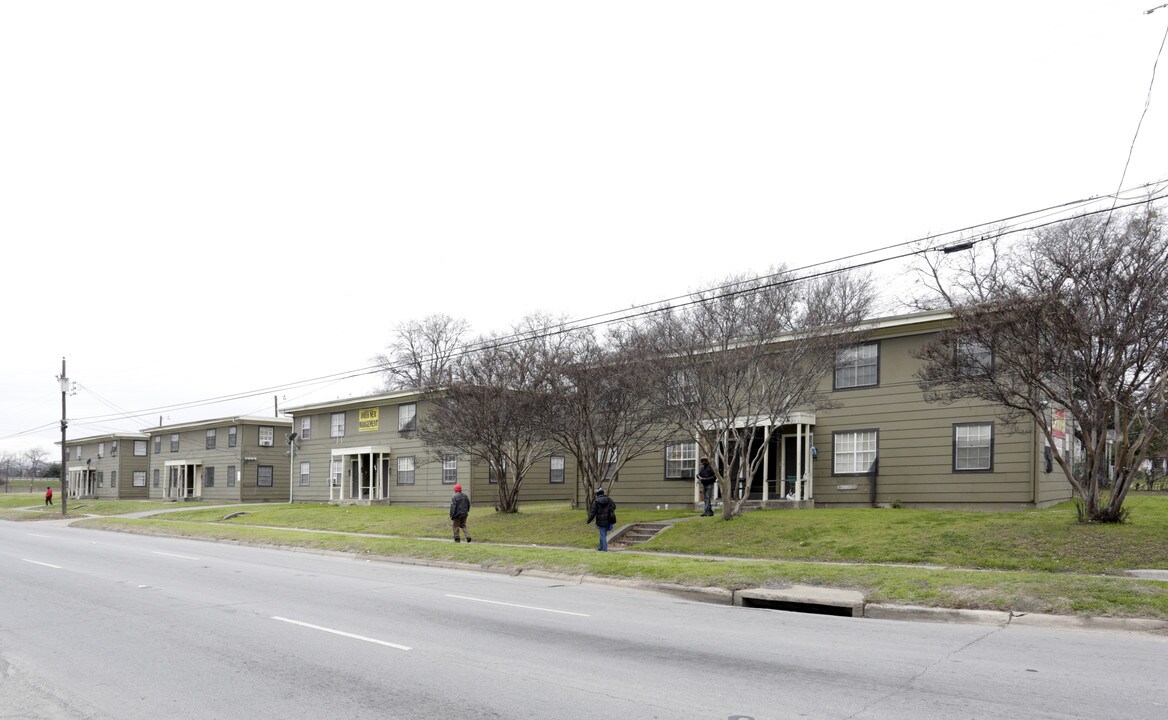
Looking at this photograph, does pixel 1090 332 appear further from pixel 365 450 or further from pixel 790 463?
pixel 365 450

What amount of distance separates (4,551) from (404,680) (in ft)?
66.6

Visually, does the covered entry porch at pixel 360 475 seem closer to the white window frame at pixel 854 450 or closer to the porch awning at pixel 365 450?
the porch awning at pixel 365 450

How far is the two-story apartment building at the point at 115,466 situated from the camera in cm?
6775

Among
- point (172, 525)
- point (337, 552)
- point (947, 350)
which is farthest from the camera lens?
point (172, 525)

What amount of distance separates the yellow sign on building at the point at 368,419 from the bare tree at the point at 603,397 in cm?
2004

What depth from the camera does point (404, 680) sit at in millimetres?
7777

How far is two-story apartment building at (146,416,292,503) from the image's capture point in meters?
54.9

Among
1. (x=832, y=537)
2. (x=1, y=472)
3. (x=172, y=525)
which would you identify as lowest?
(x=1, y=472)

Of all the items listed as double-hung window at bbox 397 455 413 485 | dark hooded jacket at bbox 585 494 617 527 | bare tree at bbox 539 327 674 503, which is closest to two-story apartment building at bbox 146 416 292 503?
double-hung window at bbox 397 455 413 485

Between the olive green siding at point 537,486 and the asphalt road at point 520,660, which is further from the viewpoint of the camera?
the olive green siding at point 537,486

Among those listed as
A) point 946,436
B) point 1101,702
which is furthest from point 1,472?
point 1101,702

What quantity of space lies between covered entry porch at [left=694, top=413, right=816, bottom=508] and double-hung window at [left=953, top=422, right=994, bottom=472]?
416 centimetres

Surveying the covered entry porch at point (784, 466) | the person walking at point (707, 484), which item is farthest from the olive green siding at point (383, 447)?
the person walking at point (707, 484)

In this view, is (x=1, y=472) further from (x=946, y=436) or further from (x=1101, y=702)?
(x=1101, y=702)
